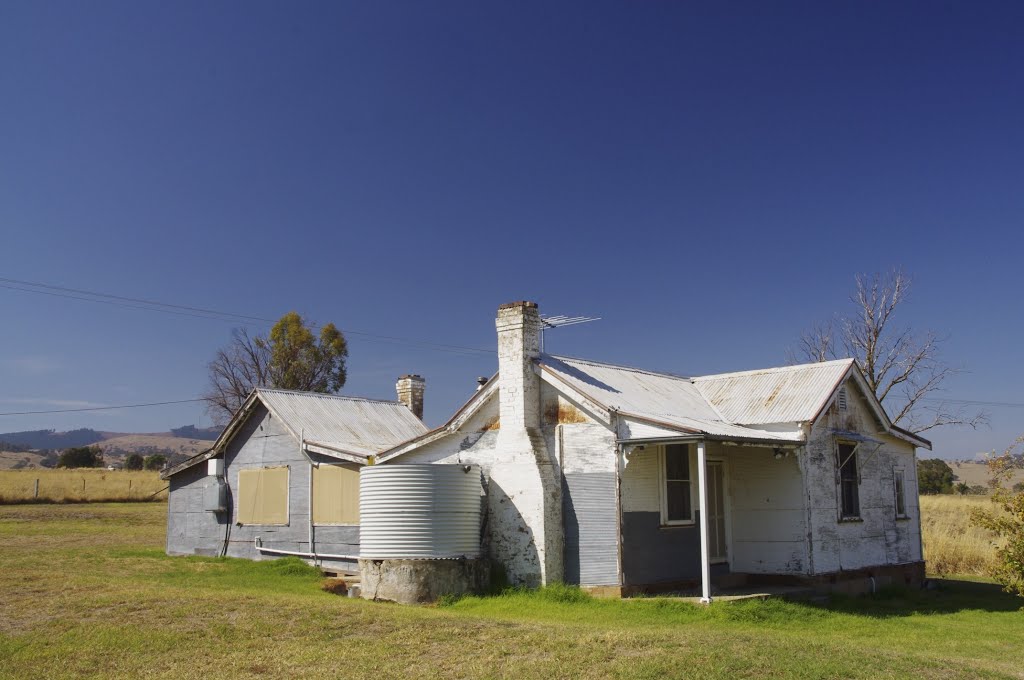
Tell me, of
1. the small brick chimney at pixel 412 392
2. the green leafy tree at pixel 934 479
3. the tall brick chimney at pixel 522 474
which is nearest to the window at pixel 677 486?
the tall brick chimney at pixel 522 474

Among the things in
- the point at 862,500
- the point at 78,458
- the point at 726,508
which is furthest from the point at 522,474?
the point at 78,458

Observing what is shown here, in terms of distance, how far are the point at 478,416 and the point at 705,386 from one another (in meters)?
5.88

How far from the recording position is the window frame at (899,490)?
19875mm

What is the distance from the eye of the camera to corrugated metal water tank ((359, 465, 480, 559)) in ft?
49.8

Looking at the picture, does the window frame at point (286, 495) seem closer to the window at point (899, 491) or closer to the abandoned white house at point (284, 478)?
the abandoned white house at point (284, 478)

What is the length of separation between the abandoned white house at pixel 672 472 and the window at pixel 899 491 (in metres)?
0.06

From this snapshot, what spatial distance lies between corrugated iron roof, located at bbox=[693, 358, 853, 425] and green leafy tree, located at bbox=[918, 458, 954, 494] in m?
41.2

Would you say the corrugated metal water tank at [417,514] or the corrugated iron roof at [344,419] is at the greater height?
the corrugated iron roof at [344,419]

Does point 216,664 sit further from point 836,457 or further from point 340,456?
point 836,457

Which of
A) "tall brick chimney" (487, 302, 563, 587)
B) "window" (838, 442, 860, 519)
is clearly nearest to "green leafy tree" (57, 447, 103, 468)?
"tall brick chimney" (487, 302, 563, 587)

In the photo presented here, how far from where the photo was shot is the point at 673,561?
15750mm

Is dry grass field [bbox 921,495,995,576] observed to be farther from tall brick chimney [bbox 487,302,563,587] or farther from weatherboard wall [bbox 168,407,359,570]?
weatherboard wall [bbox 168,407,359,570]

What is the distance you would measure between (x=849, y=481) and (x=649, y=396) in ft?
14.6

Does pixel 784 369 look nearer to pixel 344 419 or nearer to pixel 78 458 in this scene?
pixel 344 419
